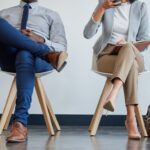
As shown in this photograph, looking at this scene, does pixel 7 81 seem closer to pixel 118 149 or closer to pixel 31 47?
pixel 31 47

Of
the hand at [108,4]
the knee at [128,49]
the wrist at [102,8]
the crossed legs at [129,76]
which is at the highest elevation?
the hand at [108,4]

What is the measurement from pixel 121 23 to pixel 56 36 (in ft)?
1.28

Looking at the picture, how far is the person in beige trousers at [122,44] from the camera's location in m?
1.97

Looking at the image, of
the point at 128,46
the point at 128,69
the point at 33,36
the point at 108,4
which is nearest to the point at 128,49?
the point at 128,46

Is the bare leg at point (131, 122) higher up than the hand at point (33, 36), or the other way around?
the hand at point (33, 36)

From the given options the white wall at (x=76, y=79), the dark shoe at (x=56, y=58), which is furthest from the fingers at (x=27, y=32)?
the white wall at (x=76, y=79)

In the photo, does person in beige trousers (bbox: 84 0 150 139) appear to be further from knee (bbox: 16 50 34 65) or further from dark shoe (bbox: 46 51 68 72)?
knee (bbox: 16 50 34 65)

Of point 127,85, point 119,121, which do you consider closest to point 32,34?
point 127,85

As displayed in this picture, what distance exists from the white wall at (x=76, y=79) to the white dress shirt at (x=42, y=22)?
0.70 metres

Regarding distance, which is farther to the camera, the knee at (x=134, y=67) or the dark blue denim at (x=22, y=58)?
the knee at (x=134, y=67)

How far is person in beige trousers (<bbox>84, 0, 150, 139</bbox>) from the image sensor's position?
1975 mm

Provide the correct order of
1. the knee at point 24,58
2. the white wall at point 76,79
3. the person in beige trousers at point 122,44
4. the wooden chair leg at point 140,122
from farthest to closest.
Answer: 1. the white wall at point 76,79
2. the wooden chair leg at point 140,122
3. the person in beige trousers at point 122,44
4. the knee at point 24,58

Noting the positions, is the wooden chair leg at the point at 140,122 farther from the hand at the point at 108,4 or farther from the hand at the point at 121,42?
the hand at the point at 108,4

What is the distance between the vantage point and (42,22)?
2318 millimetres
